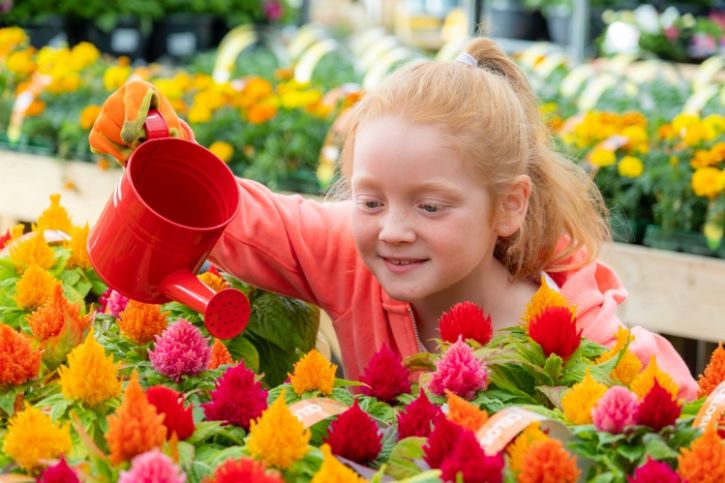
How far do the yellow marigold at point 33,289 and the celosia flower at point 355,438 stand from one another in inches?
27.6

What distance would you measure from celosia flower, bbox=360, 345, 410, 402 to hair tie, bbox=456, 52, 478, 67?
0.71 metres

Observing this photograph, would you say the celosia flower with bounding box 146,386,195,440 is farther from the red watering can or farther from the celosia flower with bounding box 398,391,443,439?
the red watering can

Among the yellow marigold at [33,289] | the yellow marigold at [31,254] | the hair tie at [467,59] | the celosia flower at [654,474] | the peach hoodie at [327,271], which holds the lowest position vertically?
the peach hoodie at [327,271]

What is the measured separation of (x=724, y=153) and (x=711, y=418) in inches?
95.1

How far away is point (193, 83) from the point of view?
5.04 meters

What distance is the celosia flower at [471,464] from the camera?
3.96 ft

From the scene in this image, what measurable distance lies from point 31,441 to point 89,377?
0.42 ft

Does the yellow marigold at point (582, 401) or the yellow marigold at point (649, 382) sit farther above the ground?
the yellow marigold at point (582, 401)

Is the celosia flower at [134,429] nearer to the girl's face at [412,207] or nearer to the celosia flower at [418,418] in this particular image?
the celosia flower at [418,418]

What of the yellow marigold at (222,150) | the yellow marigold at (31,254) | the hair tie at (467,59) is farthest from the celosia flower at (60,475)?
the yellow marigold at (222,150)

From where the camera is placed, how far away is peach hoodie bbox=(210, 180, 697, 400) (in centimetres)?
218

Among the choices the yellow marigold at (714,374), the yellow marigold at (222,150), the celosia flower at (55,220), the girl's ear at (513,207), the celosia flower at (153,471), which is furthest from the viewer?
the yellow marigold at (222,150)

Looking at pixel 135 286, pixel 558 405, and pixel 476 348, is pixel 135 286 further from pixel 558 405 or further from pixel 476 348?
pixel 558 405

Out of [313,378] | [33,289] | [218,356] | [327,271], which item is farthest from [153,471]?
[327,271]
